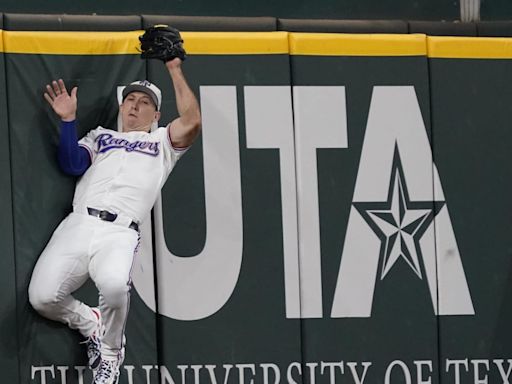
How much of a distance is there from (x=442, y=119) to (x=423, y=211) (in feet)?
1.82

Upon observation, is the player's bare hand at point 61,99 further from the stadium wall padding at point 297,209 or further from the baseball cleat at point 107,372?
the baseball cleat at point 107,372

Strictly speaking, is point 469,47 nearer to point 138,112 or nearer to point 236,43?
point 236,43

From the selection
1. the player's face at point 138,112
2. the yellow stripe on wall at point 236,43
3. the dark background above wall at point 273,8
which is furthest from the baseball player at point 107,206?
the dark background above wall at point 273,8

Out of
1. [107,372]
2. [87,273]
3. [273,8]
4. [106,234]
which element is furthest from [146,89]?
[107,372]

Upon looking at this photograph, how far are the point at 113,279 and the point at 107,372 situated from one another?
50cm

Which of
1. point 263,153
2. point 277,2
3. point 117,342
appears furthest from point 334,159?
point 117,342

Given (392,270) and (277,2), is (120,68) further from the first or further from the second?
(392,270)

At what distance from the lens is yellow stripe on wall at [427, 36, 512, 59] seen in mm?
8812

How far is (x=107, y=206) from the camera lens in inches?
315

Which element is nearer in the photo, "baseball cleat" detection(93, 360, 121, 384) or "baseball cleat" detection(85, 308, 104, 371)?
"baseball cleat" detection(93, 360, 121, 384)

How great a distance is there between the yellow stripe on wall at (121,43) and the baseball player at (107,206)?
0.23m

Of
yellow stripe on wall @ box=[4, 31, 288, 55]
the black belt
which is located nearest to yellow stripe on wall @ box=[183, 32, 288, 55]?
yellow stripe on wall @ box=[4, 31, 288, 55]

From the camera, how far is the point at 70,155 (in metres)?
8.04

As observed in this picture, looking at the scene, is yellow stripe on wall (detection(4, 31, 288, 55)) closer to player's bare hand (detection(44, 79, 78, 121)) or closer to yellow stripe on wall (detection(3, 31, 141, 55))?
yellow stripe on wall (detection(3, 31, 141, 55))
